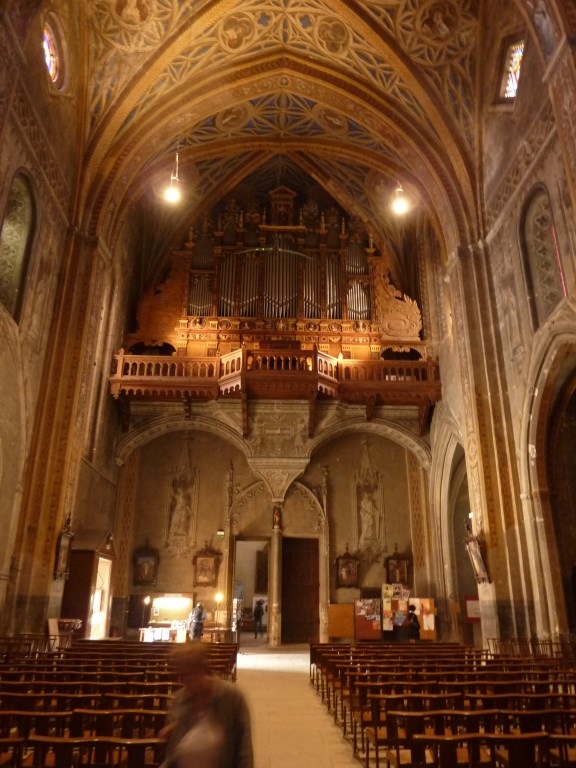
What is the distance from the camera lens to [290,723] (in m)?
6.84

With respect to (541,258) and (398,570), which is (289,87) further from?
(398,570)

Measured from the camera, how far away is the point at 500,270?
13.2 m

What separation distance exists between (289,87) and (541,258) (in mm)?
8857

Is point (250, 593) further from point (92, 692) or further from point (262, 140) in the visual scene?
point (92, 692)

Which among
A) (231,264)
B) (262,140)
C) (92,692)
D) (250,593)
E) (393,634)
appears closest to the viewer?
(92,692)

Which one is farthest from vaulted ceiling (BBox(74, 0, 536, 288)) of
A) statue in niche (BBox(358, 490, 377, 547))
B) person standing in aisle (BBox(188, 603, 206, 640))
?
person standing in aisle (BBox(188, 603, 206, 640))

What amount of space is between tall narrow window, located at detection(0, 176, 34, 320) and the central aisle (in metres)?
8.13

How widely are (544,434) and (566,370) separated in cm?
136

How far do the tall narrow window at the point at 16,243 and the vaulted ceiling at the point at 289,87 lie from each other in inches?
105

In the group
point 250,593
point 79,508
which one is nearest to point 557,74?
point 79,508

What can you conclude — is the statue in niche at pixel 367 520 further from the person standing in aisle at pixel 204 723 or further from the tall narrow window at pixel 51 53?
the person standing in aisle at pixel 204 723

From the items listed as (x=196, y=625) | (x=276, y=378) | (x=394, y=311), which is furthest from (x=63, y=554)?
(x=394, y=311)

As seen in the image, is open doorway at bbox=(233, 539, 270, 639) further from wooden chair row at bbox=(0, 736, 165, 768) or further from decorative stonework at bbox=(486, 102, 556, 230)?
wooden chair row at bbox=(0, 736, 165, 768)

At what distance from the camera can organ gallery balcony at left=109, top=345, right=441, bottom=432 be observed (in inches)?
645
